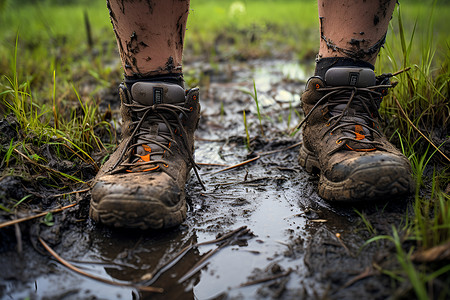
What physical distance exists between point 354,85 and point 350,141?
310mm

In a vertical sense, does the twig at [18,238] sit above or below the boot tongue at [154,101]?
below

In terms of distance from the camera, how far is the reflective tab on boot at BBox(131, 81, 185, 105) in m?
1.53

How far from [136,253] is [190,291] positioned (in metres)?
0.29

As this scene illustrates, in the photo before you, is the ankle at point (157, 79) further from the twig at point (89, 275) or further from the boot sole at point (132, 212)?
the twig at point (89, 275)

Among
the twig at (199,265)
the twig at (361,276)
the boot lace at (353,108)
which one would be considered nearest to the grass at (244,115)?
the twig at (361,276)

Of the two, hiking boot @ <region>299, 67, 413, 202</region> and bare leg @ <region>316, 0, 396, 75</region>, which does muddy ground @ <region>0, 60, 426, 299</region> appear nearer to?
hiking boot @ <region>299, 67, 413, 202</region>

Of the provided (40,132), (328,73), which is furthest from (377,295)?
(40,132)

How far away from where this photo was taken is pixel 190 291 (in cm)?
108

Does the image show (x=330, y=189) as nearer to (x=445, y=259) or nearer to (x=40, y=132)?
(x=445, y=259)

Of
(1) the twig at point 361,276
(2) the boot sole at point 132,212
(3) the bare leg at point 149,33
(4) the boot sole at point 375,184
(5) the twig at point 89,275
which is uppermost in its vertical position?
(3) the bare leg at point 149,33

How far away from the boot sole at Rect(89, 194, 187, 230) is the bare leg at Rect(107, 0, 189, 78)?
67 centimetres

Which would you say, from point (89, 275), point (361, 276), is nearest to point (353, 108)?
point (361, 276)

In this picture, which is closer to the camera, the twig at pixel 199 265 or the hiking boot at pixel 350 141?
the twig at pixel 199 265

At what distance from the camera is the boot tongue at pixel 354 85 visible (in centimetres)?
A: 157
